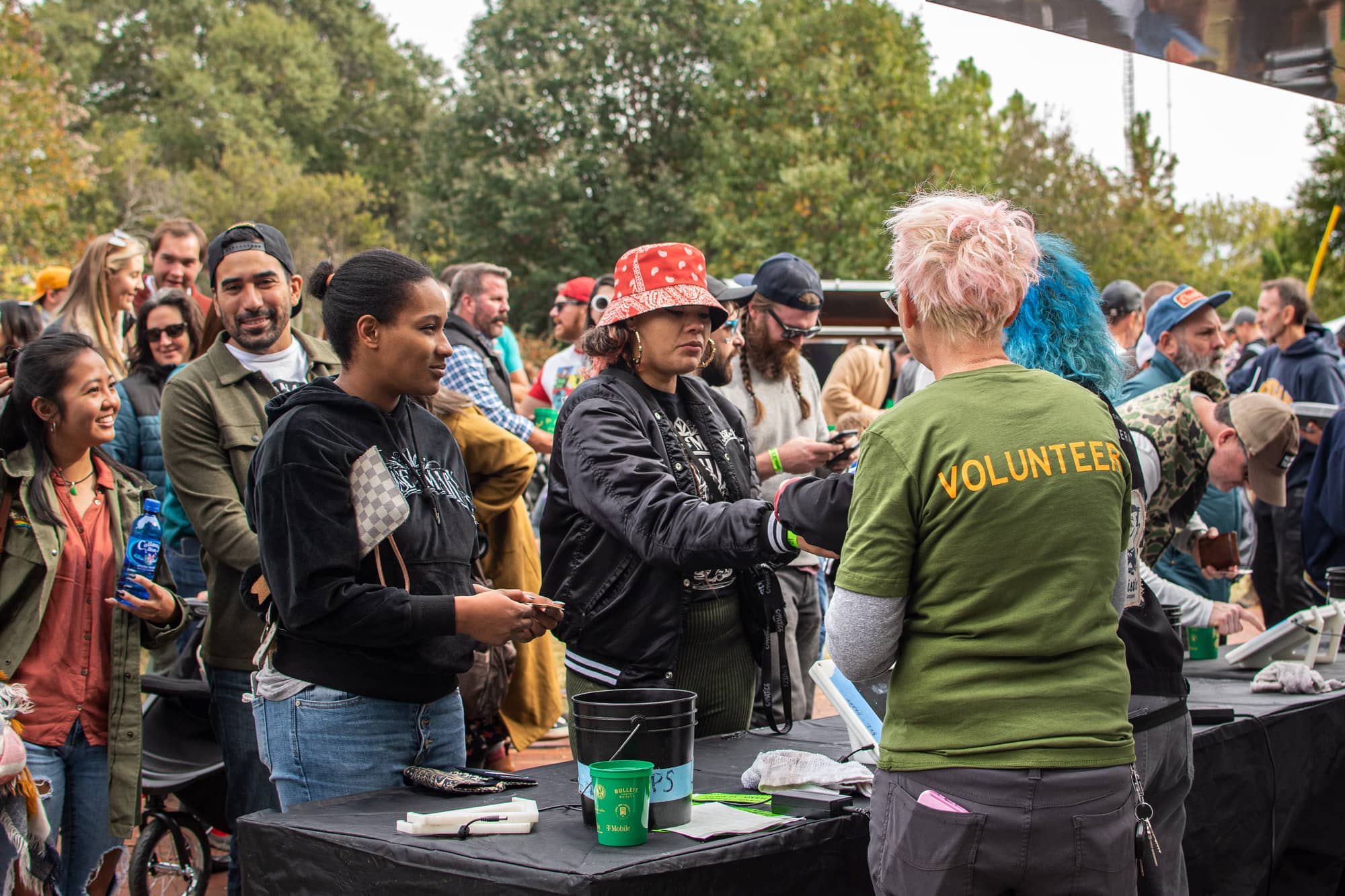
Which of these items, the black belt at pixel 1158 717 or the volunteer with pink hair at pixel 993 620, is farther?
the black belt at pixel 1158 717

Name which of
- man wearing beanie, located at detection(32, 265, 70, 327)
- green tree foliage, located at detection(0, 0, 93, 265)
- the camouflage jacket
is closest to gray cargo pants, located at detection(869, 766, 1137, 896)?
the camouflage jacket

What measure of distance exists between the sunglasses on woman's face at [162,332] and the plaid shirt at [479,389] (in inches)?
42.8

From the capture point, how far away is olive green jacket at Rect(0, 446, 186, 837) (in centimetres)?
312

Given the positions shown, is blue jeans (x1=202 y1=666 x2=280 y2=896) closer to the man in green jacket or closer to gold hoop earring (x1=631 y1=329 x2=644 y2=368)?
the man in green jacket

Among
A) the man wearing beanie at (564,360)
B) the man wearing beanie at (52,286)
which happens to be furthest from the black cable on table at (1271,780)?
the man wearing beanie at (52,286)

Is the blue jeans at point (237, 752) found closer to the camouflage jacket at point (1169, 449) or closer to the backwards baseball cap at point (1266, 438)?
the camouflage jacket at point (1169, 449)

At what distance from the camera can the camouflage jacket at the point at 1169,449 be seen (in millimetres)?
3574

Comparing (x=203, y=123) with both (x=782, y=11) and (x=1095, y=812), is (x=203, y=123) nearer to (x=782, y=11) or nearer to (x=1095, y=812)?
(x=782, y=11)

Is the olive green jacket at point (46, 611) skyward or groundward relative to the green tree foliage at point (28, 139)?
groundward

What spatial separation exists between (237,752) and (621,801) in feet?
5.49

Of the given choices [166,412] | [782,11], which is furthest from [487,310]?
[782,11]

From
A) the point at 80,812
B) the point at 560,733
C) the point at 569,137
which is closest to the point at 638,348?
the point at 80,812

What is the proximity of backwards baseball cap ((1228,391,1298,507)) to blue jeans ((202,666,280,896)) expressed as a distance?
11.3 ft

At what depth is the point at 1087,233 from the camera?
3341 centimetres
